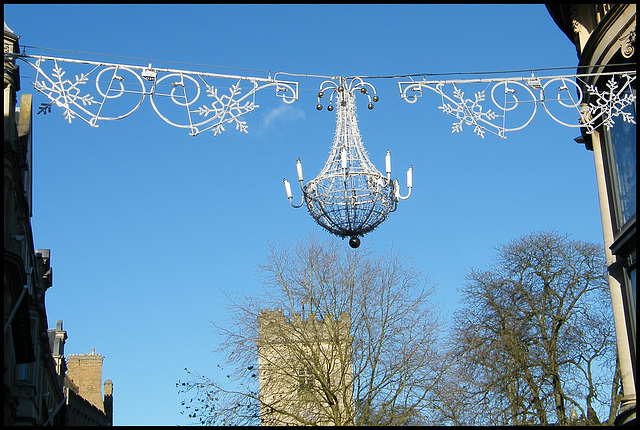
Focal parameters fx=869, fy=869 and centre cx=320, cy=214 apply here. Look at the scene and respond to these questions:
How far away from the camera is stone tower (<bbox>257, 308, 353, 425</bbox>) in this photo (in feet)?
85.6

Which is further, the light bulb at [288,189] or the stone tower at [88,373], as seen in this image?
the stone tower at [88,373]

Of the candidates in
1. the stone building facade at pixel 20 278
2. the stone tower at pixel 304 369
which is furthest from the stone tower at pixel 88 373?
the stone tower at pixel 304 369

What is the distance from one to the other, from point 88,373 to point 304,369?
35.3m

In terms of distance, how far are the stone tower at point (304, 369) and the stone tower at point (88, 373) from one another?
32569 mm

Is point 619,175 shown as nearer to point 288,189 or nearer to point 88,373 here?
point 288,189

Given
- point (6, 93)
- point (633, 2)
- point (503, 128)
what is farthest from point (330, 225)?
point (6, 93)

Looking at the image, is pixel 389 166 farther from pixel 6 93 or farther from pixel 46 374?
pixel 46 374

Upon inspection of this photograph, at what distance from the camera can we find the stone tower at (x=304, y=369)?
85.6 ft

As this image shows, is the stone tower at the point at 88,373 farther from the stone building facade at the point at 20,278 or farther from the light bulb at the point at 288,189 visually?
the light bulb at the point at 288,189

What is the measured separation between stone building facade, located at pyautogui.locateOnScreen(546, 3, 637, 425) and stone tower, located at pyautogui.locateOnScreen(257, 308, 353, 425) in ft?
32.2

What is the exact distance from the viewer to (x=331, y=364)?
27.7 m

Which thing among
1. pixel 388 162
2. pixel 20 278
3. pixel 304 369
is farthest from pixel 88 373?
pixel 388 162

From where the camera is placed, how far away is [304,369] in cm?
2736

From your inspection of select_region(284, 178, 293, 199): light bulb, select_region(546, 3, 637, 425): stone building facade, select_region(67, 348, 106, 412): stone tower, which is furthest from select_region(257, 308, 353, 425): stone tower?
select_region(67, 348, 106, 412): stone tower
